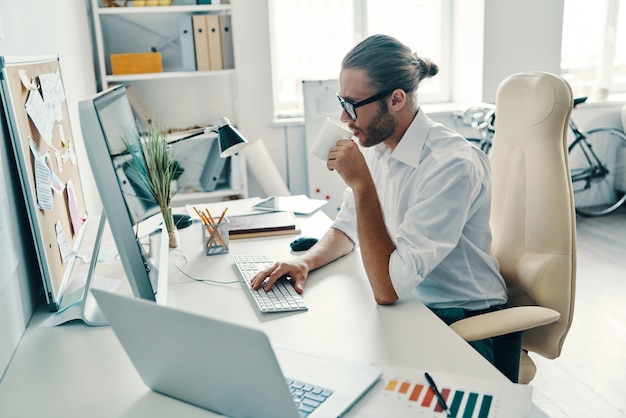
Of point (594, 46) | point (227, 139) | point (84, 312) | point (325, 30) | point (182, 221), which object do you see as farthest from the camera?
point (594, 46)

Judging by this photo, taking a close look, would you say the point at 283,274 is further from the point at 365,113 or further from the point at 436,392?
the point at 436,392

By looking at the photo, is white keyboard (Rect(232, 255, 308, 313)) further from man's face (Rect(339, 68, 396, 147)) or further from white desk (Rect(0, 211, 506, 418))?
man's face (Rect(339, 68, 396, 147))

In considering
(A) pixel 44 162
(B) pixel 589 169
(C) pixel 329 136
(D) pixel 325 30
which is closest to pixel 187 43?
(D) pixel 325 30

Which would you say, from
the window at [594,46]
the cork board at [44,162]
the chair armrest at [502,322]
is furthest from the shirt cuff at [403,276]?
the window at [594,46]

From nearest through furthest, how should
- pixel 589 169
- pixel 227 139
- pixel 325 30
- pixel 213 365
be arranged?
pixel 213 365 → pixel 227 139 → pixel 325 30 → pixel 589 169

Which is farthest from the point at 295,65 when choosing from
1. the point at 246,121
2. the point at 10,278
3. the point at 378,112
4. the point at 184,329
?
the point at 184,329

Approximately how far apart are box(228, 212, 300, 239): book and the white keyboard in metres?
0.26

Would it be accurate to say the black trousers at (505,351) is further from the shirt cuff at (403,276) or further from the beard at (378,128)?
the beard at (378,128)

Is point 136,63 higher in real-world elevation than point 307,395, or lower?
higher

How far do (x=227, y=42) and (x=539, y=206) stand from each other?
2441 millimetres

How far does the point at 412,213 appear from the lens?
1501 millimetres

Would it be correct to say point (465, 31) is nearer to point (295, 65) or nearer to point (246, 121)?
point (295, 65)

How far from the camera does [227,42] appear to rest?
3557 mm

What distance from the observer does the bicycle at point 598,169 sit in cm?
→ 460
